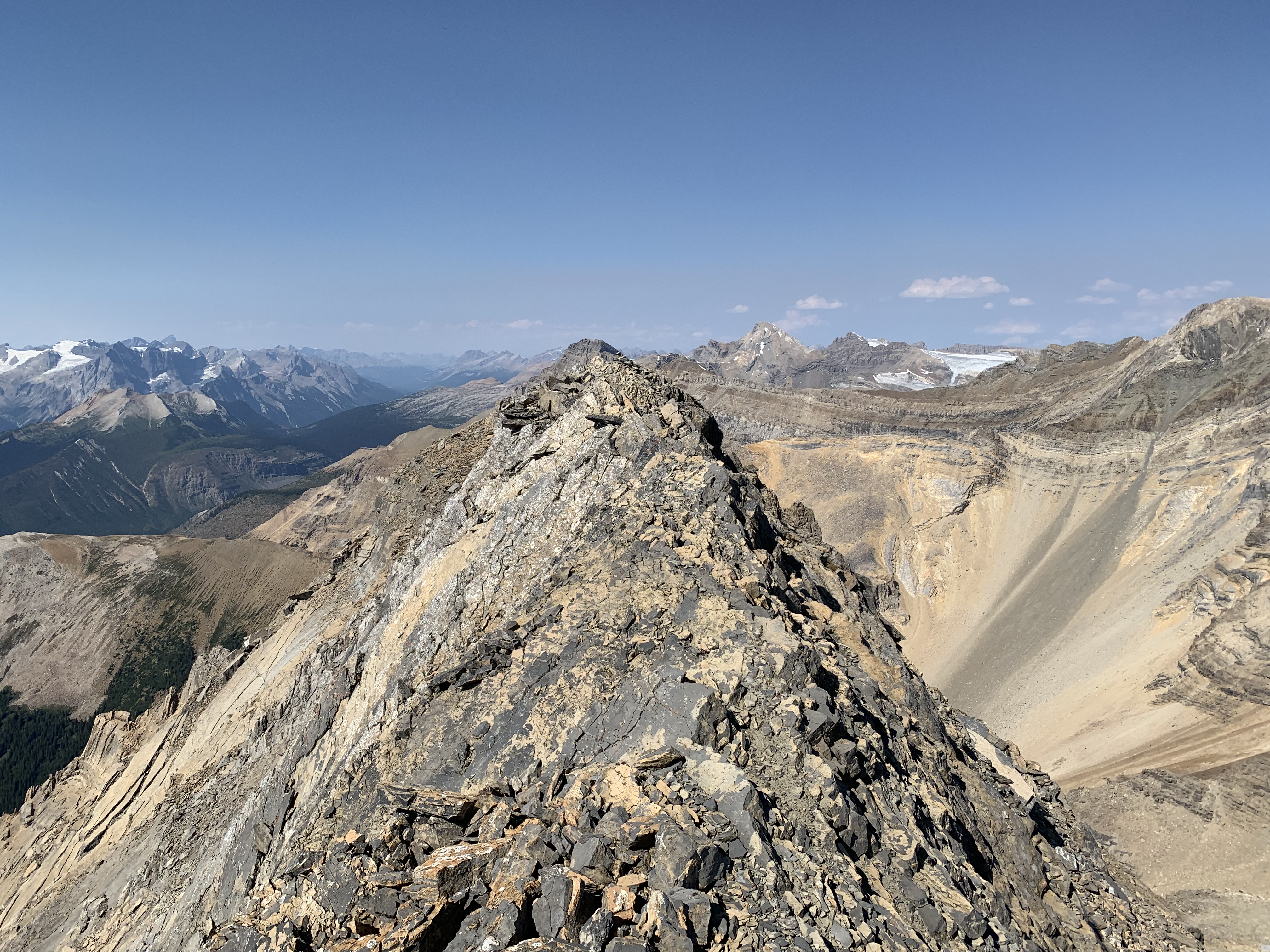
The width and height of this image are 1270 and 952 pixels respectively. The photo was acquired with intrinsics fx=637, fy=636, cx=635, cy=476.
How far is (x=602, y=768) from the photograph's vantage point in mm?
13023

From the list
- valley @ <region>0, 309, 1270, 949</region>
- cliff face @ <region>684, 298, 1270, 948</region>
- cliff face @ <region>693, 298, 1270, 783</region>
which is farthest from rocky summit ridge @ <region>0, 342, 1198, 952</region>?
cliff face @ <region>693, 298, 1270, 783</region>

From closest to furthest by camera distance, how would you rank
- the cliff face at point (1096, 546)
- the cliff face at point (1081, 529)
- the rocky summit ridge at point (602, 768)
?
the rocky summit ridge at point (602, 768), the cliff face at point (1096, 546), the cliff face at point (1081, 529)

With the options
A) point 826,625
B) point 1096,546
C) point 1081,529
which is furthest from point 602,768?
point 1081,529

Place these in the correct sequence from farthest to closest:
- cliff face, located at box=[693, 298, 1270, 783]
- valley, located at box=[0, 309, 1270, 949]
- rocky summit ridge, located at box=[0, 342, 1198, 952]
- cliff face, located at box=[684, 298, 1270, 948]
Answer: cliff face, located at box=[693, 298, 1270, 783] < cliff face, located at box=[684, 298, 1270, 948] < valley, located at box=[0, 309, 1270, 949] < rocky summit ridge, located at box=[0, 342, 1198, 952]

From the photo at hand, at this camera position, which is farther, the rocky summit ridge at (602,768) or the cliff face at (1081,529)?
the cliff face at (1081,529)

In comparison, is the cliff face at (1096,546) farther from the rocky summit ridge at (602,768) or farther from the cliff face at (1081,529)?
the rocky summit ridge at (602,768)

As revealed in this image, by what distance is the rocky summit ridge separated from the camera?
1048cm

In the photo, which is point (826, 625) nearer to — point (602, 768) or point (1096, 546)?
point (602, 768)

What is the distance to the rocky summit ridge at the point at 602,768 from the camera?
1048 centimetres

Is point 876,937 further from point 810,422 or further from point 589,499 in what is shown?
point 810,422

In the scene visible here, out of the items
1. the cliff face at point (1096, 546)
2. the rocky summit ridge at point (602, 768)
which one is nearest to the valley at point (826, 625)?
the rocky summit ridge at point (602, 768)

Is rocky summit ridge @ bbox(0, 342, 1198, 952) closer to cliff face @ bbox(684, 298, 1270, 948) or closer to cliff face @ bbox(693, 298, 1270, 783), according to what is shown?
cliff face @ bbox(684, 298, 1270, 948)

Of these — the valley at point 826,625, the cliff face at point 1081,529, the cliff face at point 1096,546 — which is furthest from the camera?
the cliff face at point 1081,529

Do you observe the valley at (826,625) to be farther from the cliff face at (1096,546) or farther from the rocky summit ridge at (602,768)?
the cliff face at (1096,546)
